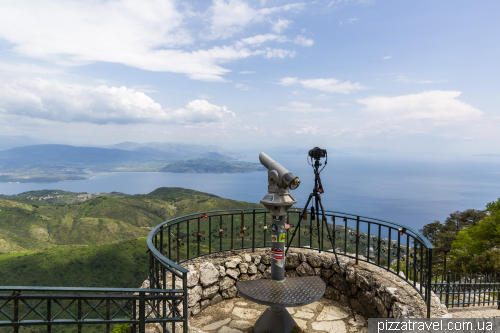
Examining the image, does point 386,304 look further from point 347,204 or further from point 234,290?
point 347,204

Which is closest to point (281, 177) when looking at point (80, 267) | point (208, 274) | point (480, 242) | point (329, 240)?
point (208, 274)

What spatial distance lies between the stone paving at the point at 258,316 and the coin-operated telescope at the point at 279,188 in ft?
6.00

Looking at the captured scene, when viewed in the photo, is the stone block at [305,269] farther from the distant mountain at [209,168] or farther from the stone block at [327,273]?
the distant mountain at [209,168]

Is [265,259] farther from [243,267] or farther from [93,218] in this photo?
[93,218]

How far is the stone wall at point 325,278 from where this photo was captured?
3.64 m

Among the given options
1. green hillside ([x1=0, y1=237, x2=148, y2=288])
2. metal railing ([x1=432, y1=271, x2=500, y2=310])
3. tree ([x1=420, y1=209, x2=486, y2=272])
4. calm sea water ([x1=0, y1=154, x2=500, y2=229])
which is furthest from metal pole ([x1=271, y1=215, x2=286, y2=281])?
calm sea water ([x1=0, y1=154, x2=500, y2=229])

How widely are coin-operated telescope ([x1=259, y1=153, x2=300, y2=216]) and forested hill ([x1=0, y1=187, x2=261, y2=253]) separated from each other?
49929mm

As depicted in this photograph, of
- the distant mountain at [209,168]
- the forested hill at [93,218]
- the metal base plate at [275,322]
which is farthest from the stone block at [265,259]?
the distant mountain at [209,168]

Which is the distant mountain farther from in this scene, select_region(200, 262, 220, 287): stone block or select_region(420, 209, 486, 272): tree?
select_region(200, 262, 220, 287): stone block

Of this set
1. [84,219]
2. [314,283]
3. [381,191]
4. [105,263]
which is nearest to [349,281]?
[314,283]

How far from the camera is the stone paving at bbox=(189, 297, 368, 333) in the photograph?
3.89 meters

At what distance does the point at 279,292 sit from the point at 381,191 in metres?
150

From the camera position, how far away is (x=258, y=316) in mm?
4207

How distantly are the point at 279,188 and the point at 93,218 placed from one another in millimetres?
71346
